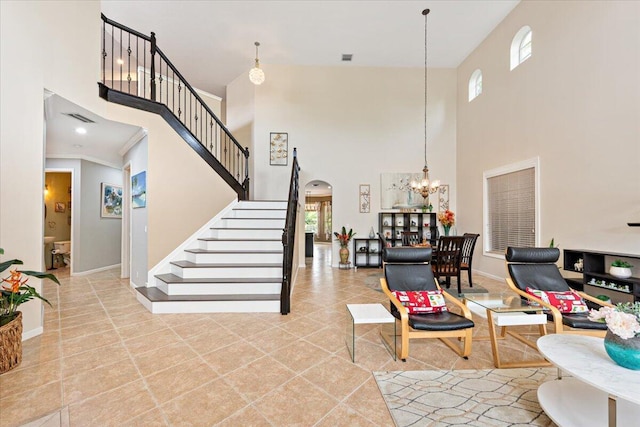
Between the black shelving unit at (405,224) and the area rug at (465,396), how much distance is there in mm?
4958

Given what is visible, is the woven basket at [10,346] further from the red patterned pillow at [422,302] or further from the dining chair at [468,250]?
the dining chair at [468,250]

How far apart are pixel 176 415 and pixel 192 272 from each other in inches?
102

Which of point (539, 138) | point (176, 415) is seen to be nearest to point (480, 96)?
point (539, 138)

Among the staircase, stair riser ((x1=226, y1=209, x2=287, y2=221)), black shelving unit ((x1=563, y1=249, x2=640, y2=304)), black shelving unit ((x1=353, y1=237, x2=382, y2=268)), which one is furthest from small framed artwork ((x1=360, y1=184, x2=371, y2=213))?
black shelving unit ((x1=563, y1=249, x2=640, y2=304))

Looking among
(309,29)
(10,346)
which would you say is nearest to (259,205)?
(309,29)

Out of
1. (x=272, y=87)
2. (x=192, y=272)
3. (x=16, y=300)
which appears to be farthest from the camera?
(x=272, y=87)

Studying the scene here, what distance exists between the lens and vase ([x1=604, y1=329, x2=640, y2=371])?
4.97 feet

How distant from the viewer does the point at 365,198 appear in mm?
7379

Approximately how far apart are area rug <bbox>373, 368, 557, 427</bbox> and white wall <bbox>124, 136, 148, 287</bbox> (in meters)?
4.27

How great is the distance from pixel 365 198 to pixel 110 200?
21.5ft

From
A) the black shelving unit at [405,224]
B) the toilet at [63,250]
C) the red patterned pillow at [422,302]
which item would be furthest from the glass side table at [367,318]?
the toilet at [63,250]

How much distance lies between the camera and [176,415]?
5.98 feet

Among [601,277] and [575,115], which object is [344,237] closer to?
[601,277]

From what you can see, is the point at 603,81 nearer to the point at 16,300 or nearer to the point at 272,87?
the point at 272,87
